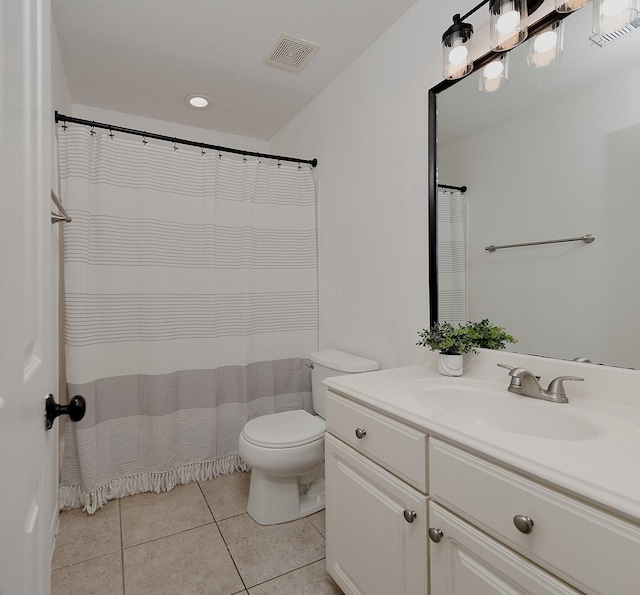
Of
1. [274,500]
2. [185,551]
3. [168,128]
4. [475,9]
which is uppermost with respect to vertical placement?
→ [168,128]

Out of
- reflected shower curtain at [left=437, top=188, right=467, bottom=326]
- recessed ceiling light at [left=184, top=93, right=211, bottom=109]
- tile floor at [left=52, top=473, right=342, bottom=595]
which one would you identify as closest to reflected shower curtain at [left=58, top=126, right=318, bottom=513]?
tile floor at [left=52, top=473, right=342, bottom=595]

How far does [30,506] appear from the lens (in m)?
0.62

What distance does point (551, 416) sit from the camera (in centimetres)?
103

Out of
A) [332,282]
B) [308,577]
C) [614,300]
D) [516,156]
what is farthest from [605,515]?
[332,282]

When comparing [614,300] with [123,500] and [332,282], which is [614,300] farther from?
[123,500]

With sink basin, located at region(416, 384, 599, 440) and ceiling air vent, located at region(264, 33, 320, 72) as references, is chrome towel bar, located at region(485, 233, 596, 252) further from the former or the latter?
ceiling air vent, located at region(264, 33, 320, 72)

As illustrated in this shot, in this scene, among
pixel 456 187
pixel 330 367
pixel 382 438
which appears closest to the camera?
pixel 382 438

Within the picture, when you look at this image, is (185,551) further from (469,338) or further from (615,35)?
(615,35)

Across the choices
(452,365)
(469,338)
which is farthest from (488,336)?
(452,365)

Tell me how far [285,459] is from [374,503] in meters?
0.68

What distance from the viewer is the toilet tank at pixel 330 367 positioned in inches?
74.8

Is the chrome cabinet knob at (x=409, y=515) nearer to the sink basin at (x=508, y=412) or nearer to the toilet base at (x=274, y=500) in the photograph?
the sink basin at (x=508, y=412)

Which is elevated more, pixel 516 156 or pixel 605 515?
pixel 516 156

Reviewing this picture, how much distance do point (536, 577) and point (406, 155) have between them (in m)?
1.59
